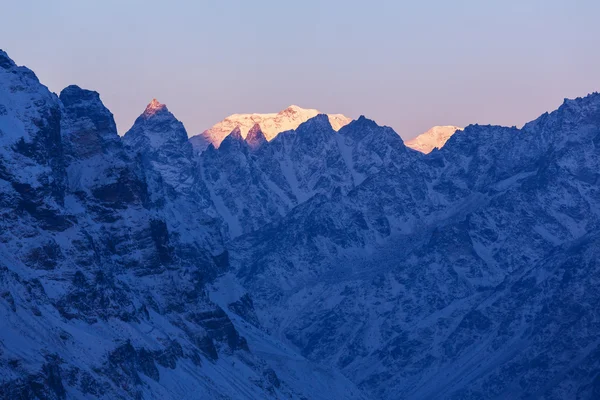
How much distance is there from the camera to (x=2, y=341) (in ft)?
649

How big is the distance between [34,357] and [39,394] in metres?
8.70

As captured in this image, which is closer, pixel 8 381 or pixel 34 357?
pixel 8 381

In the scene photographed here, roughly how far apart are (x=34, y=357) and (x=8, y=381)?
15175mm

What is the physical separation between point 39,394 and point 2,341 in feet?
30.5

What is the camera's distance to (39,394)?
19200 cm

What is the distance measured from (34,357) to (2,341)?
4.28 meters

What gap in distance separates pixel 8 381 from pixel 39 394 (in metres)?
7.86

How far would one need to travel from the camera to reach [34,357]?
19988cm

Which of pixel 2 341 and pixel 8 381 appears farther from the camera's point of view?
pixel 2 341

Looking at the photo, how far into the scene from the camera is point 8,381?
184750mm
